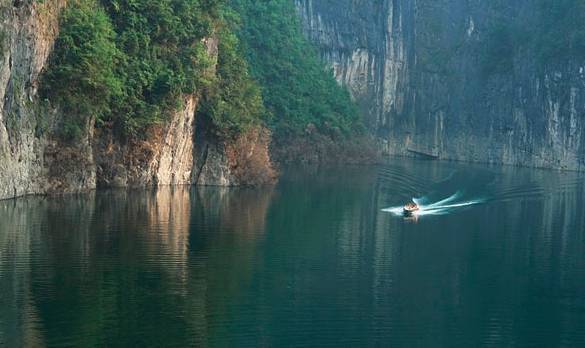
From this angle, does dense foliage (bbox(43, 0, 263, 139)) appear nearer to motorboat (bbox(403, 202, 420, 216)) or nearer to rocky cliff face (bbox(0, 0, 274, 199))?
rocky cliff face (bbox(0, 0, 274, 199))

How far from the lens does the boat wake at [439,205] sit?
55.0 metres

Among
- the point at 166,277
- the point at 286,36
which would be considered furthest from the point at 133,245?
the point at 286,36

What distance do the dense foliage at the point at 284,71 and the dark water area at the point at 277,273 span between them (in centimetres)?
3269

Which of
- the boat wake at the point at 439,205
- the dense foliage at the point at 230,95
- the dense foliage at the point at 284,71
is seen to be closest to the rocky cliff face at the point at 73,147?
the dense foliage at the point at 230,95

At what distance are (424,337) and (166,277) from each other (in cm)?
897

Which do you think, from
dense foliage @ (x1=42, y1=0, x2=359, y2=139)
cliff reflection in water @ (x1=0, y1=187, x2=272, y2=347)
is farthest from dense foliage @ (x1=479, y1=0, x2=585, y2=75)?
cliff reflection in water @ (x1=0, y1=187, x2=272, y2=347)

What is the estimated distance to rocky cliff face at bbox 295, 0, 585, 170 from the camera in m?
112

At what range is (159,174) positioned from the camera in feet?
190

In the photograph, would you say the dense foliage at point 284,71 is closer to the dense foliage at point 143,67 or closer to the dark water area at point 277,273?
the dense foliage at point 143,67

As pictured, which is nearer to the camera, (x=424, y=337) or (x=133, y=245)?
(x=424, y=337)

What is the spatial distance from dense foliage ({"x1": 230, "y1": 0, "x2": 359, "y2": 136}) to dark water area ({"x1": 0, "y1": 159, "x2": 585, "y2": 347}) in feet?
107

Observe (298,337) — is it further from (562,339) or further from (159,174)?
(159,174)

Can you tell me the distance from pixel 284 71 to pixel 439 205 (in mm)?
35288

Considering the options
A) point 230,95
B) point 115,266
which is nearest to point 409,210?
point 230,95
